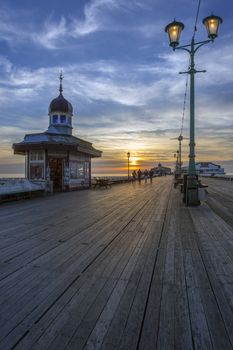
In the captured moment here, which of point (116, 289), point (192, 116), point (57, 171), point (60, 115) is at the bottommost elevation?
point (116, 289)

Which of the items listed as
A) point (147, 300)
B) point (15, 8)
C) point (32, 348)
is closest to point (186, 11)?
point (15, 8)

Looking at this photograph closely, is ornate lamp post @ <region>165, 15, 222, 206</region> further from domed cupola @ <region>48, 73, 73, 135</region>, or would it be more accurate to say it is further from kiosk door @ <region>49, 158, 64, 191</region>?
domed cupola @ <region>48, 73, 73, 135</region>

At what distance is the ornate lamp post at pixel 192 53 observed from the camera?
27.0ft

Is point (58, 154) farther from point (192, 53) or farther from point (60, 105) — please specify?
point (192, 53)

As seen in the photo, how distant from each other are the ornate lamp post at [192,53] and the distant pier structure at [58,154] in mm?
9501

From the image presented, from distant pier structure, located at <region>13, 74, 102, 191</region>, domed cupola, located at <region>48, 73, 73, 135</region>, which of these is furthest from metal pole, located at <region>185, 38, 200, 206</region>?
domed cupola, located at <region>48, 73, 73, 135</region>

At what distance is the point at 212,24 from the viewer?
26.9ft

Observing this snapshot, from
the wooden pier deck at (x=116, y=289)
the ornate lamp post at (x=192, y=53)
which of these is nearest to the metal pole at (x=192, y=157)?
the ornate lamp post at (x=192, y=53)

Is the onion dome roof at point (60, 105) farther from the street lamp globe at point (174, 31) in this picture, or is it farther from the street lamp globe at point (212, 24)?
the street lamp globe at point (212, 24)

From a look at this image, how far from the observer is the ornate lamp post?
8.24 meters

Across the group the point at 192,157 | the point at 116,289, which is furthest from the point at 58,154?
the point at 116,289

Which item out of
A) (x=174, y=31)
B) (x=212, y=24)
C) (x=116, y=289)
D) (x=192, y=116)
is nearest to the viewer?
(x=116, y=289)

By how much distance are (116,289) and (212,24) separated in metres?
8.50

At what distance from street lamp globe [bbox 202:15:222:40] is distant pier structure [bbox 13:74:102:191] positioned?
1129 cm
